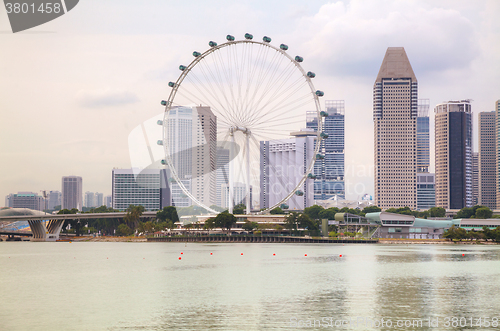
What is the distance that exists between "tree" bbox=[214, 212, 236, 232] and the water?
86573 mm

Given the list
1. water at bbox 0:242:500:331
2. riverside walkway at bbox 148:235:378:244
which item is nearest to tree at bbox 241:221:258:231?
riverside walkway at bbox 148:235:378:244

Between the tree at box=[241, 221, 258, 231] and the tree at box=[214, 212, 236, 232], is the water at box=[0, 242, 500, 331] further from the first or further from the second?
the tree at box=[241, 221, 258, 231]

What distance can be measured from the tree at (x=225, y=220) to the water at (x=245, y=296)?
86.6 meters

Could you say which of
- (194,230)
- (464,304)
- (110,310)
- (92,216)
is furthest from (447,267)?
(92,216)

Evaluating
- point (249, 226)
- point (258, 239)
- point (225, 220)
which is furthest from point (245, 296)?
point (249, 226)

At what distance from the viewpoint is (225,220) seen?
163 m

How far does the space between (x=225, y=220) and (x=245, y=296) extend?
116645mm

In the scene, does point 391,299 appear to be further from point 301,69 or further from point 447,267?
point 301,69

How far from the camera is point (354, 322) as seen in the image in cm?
3509

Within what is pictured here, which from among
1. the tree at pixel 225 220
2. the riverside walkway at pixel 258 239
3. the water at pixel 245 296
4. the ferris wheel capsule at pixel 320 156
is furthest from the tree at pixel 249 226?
the water at pixel 245 296

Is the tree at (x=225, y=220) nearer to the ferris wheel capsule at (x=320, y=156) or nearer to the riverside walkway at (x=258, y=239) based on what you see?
the riverside walkway at (x=258, y=239)

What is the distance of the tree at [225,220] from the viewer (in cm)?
16212

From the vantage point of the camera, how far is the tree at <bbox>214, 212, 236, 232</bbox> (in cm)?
16212

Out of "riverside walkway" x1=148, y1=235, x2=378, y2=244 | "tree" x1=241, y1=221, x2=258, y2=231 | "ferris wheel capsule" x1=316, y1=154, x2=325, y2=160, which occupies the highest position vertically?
"ferris wheel capsule" x1=316, y1=154, x2=325, y2=160
